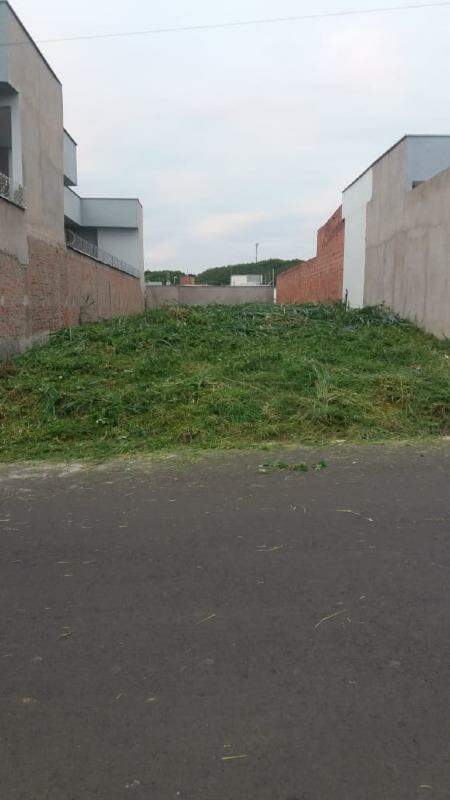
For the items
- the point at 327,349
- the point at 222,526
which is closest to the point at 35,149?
the point at 327,349

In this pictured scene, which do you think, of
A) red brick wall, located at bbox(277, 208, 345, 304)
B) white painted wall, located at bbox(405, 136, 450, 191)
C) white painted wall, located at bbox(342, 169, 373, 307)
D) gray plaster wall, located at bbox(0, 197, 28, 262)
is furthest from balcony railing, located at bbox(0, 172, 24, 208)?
red brick wall, located at bbox(277, 208, 345, 304)

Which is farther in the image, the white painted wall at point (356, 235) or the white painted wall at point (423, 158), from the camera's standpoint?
the white painted wall at point (356, 235)

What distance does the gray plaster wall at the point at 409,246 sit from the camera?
43.2 ft

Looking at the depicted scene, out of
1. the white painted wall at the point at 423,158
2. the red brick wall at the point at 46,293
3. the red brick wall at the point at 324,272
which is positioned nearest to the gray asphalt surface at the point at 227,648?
the red brick wall at the point at 46,293

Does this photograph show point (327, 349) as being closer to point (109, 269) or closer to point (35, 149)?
point (35, 149)

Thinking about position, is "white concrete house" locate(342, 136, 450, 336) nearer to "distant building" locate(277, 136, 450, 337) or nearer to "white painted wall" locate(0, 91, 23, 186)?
"distant building" locate(277, 136, 450, 337)

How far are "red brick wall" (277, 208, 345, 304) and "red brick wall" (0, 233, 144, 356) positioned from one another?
8443mm

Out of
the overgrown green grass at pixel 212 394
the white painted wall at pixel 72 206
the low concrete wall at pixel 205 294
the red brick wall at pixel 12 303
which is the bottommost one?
the overgrown green grass at pixel 212 394

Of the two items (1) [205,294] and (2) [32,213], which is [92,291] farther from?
(1) [205,294]

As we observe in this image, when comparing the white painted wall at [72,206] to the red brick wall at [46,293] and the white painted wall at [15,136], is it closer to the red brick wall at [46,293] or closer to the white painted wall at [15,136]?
the red brick wall at [46,293]

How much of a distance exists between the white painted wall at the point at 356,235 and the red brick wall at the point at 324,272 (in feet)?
2.47

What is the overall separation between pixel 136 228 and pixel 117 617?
32797mm

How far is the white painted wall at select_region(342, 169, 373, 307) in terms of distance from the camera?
19.5m

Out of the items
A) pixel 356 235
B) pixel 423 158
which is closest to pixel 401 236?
pixel 423 158
